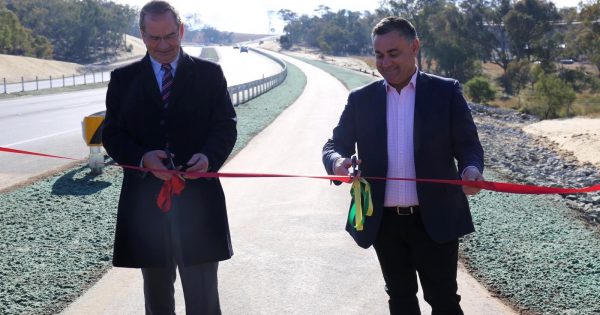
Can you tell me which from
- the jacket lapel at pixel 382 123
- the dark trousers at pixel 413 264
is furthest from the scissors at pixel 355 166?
the dark trousers at pixel 413 264

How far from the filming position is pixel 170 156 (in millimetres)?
3553

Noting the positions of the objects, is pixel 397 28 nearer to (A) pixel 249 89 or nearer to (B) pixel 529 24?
(A) pixel 249 89

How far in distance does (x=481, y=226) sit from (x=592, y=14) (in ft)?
172

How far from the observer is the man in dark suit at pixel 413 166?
11.8ft

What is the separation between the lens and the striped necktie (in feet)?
11.9

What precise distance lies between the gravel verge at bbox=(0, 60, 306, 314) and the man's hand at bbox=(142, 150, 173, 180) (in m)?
2.07

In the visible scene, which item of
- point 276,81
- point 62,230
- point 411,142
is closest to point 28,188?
point 62,230

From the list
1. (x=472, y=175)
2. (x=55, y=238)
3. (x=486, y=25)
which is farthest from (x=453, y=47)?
(x=472, y=175)

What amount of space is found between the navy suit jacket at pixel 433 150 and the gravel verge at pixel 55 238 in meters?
2.68

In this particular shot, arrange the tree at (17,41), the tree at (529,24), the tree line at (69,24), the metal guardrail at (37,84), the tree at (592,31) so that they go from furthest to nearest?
the tree line at (69,24), the tree at (17,41), the tree at (529,24), the tree at (592,31), the metal guardrail at (37,84)

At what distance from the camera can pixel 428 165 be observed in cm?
362

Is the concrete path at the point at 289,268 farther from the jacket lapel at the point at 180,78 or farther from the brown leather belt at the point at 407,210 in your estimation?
the jacket lapel at the point at 180,78

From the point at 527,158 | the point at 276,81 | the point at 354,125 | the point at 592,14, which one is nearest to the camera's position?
the point at 354,125

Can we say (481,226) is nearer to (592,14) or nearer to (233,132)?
(233,132)
